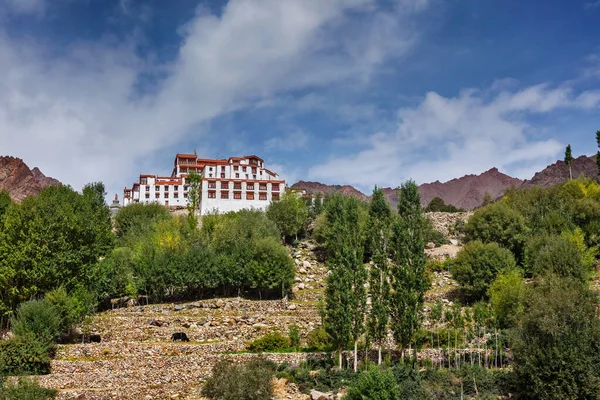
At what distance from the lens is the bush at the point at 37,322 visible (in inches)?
1128

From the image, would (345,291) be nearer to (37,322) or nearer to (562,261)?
(37,322)

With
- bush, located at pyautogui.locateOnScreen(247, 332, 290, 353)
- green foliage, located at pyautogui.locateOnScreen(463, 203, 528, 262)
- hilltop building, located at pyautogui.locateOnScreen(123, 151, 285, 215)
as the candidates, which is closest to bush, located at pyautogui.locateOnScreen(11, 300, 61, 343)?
bush, located at pyautogui.locateOnScreen(247, 332, 290, 353)

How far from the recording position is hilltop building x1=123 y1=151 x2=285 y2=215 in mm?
81312

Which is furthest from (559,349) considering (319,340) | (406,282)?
(319,340)

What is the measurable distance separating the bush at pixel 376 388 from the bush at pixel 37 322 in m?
18.3

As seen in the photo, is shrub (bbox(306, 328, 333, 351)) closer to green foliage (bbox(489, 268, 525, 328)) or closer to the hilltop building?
green foliage (bbox(489, 268, 525, 328))

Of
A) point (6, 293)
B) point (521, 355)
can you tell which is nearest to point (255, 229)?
point (6, 293)

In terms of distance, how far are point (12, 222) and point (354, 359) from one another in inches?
975

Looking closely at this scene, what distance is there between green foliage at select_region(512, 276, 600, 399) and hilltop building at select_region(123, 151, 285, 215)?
193 feet

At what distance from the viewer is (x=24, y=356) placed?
27.5 meters

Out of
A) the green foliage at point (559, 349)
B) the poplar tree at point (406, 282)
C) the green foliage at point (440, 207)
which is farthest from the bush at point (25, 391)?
the green foliage at point (440, 207)

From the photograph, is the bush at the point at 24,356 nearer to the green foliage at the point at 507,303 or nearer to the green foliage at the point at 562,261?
the green foliage at the point at 507,303

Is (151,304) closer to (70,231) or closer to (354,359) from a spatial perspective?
(70,231)

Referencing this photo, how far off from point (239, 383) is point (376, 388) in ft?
23.2
